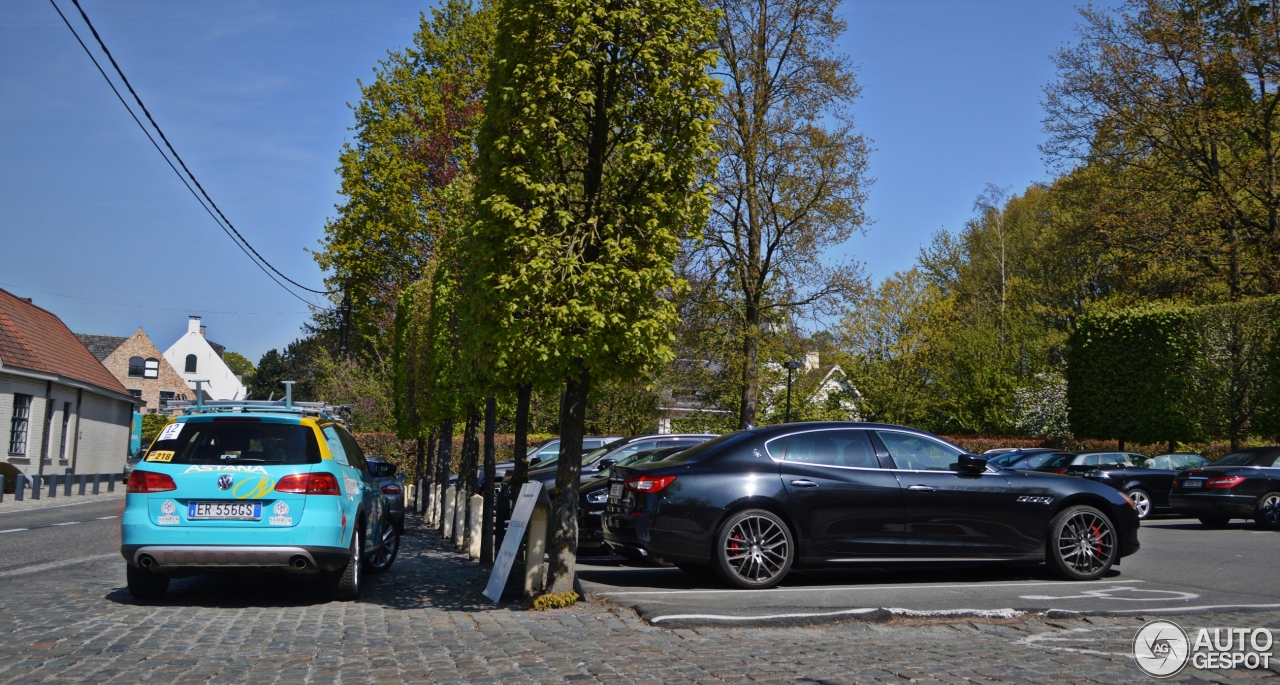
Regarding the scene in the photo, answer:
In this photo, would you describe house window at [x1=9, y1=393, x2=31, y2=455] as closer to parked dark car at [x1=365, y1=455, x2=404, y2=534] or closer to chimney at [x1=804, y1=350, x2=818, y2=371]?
parked dark car at [x1=365, y1=455, x2=404, y2=534]

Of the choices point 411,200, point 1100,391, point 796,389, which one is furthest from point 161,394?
point 1100,391

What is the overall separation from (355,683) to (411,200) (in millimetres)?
32095

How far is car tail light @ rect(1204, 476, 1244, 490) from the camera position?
17.2 meters

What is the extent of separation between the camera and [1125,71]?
3020 centimetres

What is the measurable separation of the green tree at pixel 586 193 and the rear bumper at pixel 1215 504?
1330cm

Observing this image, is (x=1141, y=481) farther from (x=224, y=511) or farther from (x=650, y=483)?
(x=224, y=511)

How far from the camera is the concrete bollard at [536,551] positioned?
28.0 ft

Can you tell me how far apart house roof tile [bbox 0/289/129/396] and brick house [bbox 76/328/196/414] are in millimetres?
27051

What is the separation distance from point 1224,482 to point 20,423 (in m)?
32.8

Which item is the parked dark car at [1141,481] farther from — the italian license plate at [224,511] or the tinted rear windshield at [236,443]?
the italian license plate at [224,511]

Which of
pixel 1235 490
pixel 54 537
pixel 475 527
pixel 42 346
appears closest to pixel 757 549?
pixel 475 527

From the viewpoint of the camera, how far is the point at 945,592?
8.72m

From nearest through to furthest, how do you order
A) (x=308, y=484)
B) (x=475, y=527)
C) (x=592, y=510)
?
(x=308, y=484) → (x=475, y=527) → (x=592, y=510)

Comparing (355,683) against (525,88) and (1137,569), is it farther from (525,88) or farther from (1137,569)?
(1137,569)
